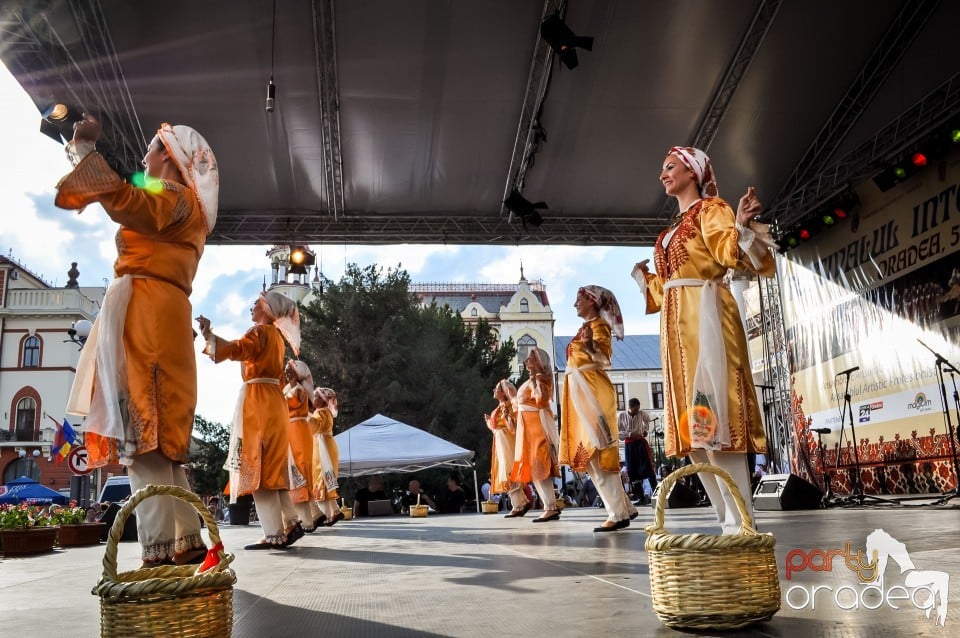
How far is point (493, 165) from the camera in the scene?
362 inches

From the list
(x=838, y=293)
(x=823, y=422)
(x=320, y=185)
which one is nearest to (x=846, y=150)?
(x=838, y=293)

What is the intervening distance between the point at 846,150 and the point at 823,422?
12.5 ft

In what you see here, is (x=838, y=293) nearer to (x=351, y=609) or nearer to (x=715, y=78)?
(x=715, y=78)

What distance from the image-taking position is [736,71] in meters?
8.03

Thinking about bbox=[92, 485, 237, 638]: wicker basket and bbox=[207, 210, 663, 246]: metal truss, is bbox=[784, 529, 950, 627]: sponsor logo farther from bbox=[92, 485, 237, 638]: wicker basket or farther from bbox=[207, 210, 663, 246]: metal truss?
bbox=[207, 210, 663, 246]: metal truss

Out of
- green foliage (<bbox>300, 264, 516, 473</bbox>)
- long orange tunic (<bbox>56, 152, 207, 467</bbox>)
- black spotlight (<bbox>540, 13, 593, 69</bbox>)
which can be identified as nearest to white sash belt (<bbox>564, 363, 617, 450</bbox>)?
long orange tunic (<bbox>56, 152, 207, 467</bbox>)

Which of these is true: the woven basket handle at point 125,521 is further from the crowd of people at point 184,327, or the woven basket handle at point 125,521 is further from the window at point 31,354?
the window at point 31,354

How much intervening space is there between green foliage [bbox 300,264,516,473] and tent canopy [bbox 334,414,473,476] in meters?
6.96

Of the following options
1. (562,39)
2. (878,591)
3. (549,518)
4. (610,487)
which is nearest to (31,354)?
(549,518)

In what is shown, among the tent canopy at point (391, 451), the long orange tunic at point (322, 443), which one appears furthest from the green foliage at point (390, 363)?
the long orange tunic at point (322, 443)

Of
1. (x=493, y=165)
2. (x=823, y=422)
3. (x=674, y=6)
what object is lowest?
(x=823, y=422)

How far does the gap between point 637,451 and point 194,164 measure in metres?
9.17

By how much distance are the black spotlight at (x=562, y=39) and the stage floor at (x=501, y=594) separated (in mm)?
4939

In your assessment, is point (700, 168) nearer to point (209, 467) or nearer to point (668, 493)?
point (668, 493)
